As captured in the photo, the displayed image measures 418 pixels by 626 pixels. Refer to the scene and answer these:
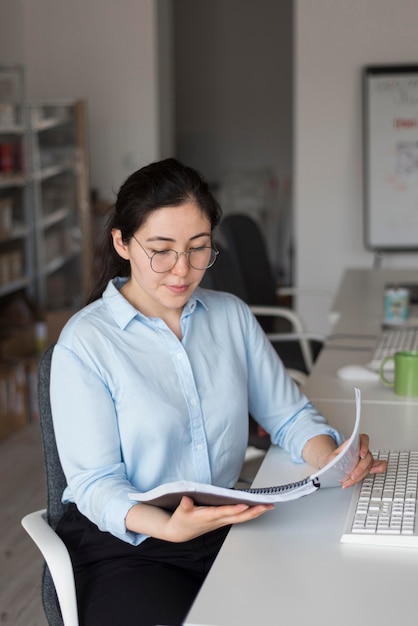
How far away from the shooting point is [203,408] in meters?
1.67

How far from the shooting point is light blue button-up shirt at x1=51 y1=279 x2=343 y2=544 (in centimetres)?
153

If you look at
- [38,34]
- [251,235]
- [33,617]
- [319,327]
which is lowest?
[33,617]

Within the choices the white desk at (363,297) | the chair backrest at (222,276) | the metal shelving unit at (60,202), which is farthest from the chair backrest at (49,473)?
the metal shelving unit at (60,202)

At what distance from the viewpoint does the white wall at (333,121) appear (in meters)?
5.09

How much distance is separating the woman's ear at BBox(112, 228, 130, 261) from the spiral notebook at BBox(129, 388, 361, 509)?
1.58ft

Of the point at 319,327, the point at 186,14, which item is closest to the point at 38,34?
the point at 186,14

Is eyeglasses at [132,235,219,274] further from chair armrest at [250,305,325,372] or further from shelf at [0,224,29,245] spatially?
shelf at [0,224,29,245]

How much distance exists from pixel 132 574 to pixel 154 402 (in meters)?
0.29

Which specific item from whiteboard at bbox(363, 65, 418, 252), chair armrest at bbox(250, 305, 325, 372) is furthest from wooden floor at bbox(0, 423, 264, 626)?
whiteboard at bbox(363, 65, 418, 252)

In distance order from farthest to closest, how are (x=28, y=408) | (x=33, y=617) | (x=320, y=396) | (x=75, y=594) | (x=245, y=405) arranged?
1. (x=28, y=408)
2. (x=33, y=617)
3. (x=320, y=396)
4. (x=245, y=405)
5. (x=75, y=594)

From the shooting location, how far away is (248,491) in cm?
141

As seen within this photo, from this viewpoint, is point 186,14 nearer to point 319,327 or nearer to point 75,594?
point 319,327

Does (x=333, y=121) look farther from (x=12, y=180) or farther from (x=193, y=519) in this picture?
(x=193, y=519)

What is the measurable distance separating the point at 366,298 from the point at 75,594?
2354 millimetres
